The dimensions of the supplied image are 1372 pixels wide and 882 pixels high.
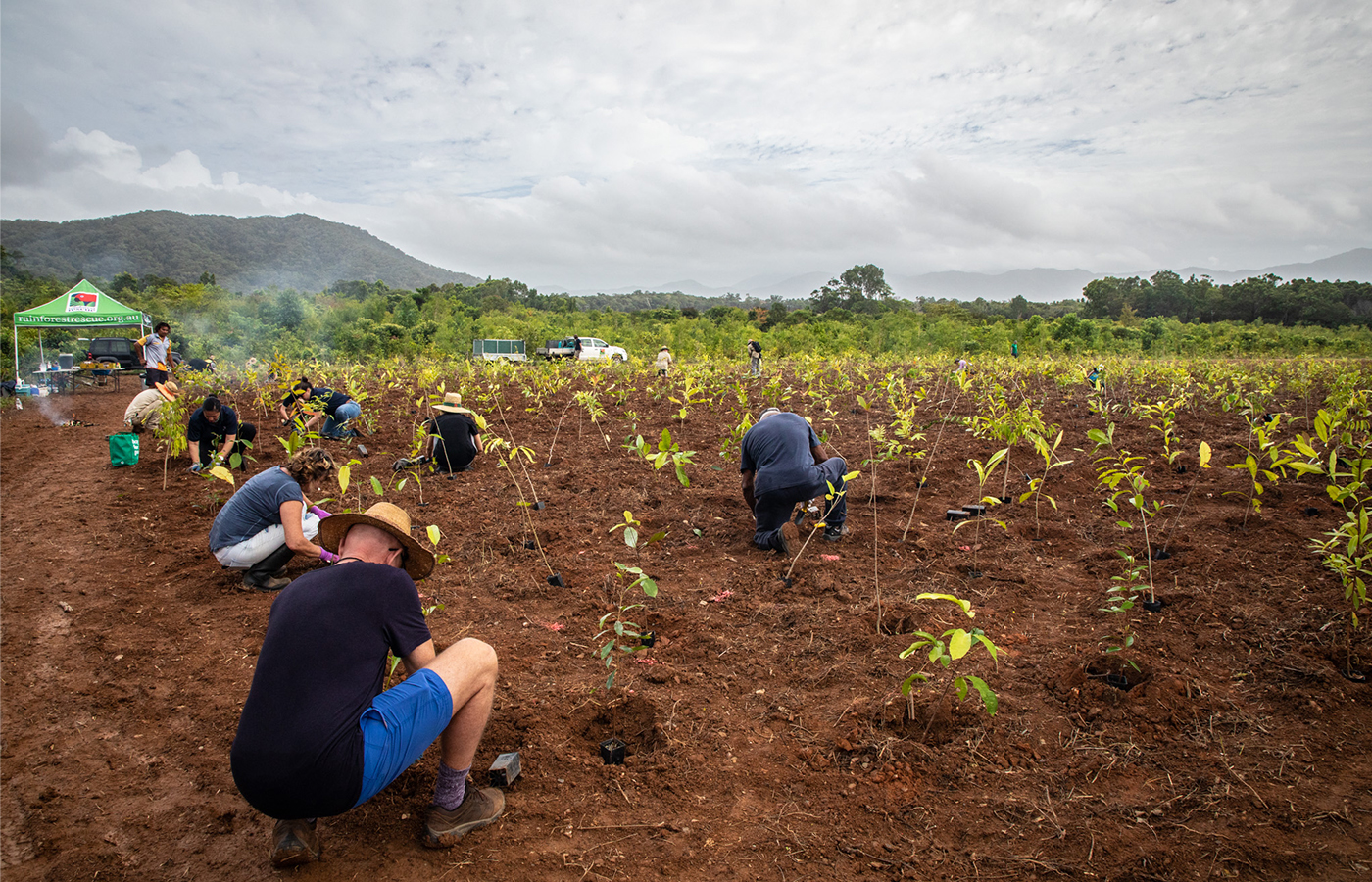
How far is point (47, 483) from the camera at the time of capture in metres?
5.60

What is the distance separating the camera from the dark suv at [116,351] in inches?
633

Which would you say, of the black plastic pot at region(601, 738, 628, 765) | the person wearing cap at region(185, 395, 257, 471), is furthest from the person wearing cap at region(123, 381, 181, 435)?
the black plastic pot at region(601, 738, 628, 765)

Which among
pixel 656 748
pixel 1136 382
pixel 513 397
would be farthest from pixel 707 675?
pixel 1136 382

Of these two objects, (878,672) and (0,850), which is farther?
(878,672)

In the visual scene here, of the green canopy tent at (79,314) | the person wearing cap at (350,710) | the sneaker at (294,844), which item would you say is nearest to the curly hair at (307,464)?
the person wearing cap at (350,710)

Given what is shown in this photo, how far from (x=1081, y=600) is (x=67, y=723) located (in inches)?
165

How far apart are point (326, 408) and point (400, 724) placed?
18.6 ft

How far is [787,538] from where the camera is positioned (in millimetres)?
3861

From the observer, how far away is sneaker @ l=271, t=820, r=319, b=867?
5.58ft

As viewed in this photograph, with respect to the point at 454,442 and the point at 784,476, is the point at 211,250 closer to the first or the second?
the point at 454,442

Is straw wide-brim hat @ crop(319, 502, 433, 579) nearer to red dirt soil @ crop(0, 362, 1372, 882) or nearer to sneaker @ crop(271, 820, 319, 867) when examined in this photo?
red dirt soil @ crop(0, 362, 1372, 882)

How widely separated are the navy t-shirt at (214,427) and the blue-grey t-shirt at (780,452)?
432cm

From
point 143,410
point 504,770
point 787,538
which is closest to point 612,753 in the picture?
point 504,770

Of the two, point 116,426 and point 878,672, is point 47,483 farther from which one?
point 878,672
